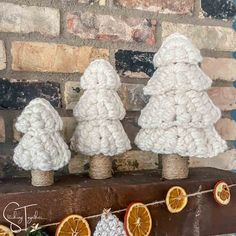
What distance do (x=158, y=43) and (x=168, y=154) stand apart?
29cm

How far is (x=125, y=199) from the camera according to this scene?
885 mm

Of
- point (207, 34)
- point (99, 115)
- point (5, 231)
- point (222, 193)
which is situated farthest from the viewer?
point (207, 34)

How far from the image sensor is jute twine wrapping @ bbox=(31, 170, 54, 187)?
2.74 feet

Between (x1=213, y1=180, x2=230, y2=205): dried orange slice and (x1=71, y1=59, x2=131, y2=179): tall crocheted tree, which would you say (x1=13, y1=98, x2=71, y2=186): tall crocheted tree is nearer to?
(x1=71, y1=59, x2=131, y2=179): tall crocheted tree

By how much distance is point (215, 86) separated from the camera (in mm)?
1148

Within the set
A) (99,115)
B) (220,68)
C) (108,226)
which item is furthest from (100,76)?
(220,68)

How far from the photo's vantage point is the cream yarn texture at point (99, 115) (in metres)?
0.88

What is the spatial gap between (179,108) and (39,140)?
29 centimetres

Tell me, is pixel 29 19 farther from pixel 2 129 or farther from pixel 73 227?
pixel 73 227

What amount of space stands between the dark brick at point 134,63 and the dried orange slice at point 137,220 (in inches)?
12.5

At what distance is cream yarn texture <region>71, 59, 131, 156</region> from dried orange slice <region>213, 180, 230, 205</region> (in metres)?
0.24

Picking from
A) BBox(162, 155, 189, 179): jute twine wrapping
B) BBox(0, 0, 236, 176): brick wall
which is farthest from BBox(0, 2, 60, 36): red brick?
BBox(162, 155, 189, 179): jute twine wrapping

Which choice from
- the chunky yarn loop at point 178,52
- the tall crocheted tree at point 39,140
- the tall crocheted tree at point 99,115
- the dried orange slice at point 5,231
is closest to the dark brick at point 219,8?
the chunky yarn loop at point 178,52

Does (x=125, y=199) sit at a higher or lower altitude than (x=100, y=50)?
lower
